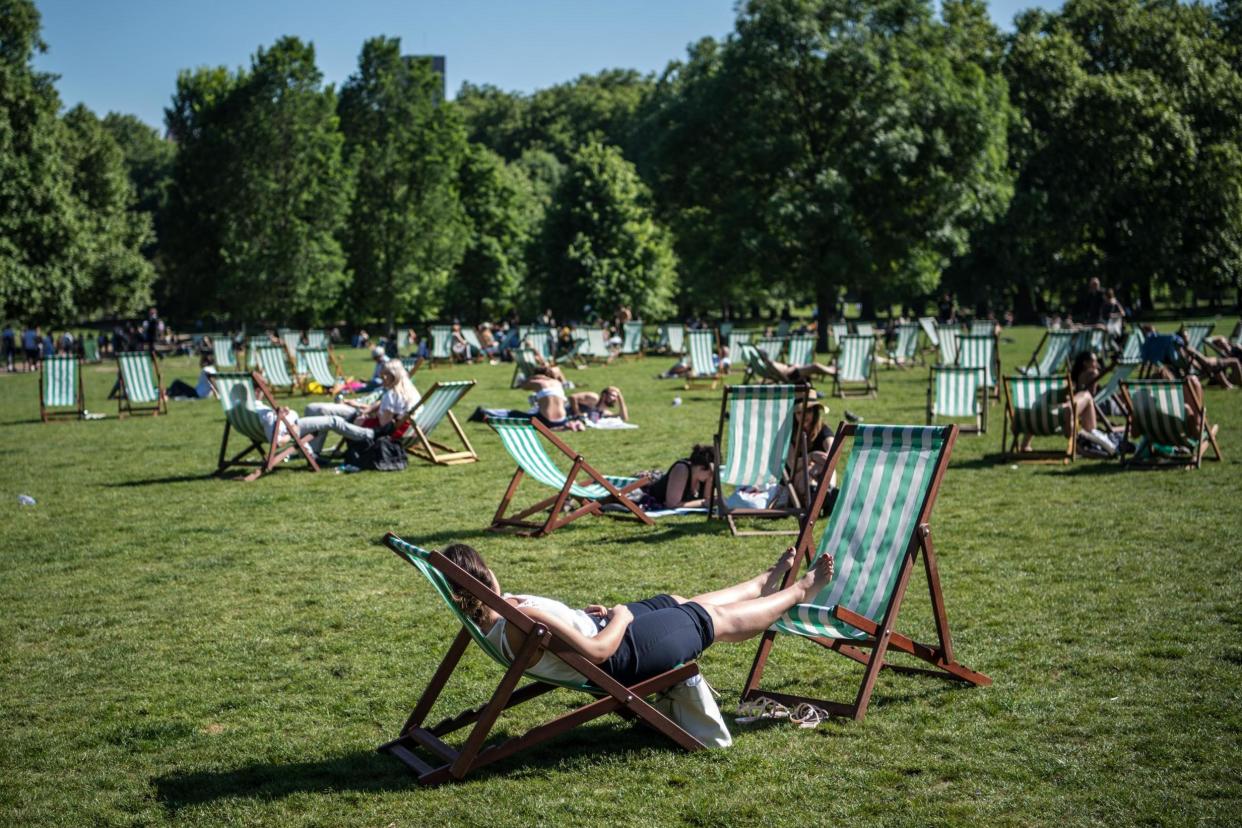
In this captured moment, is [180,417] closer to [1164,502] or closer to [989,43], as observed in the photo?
[1164,502]

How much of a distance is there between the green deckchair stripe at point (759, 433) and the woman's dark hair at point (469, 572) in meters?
4.70

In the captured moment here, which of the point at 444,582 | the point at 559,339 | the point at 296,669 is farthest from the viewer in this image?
the point at 559,339

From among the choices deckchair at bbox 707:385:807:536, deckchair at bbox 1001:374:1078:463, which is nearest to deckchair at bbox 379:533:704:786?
deckchair at bbox 707:385:807:536

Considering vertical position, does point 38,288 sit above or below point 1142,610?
above

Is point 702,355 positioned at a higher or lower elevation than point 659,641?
higher

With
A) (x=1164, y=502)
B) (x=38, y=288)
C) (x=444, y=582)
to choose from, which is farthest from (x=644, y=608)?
(x=38, y=288)

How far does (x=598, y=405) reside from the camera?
16344mm

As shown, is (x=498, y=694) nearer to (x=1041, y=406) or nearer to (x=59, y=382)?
(x=1041, y=406)

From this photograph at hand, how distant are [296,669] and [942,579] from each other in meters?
3.85

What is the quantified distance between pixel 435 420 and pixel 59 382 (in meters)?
8.56

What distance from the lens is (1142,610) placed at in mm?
6223

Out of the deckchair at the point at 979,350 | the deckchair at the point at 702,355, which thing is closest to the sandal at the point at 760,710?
the deckchair at the point at 979,350

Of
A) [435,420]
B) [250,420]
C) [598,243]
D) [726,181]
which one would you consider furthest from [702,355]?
[598,243]

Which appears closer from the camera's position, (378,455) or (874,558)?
(874,558)
